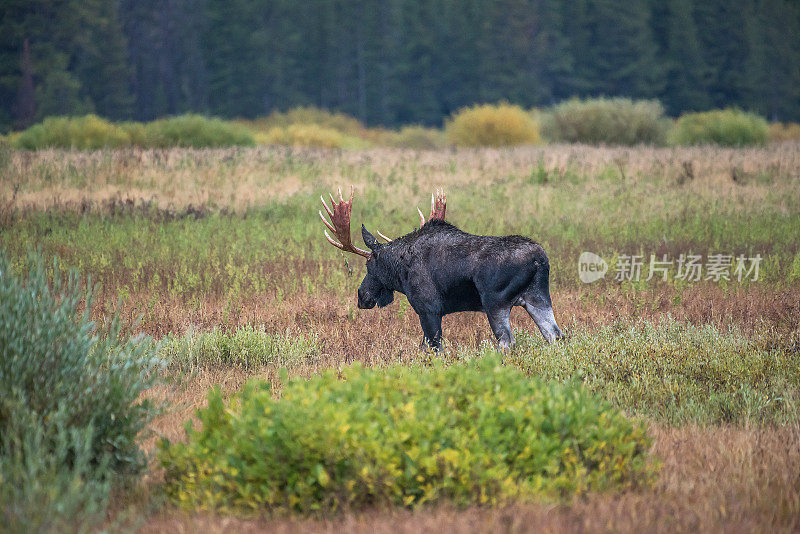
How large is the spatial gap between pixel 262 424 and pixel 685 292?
25.2 feet

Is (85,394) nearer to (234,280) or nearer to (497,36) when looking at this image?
(234,280)

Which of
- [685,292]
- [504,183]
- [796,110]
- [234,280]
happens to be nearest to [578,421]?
[685,292]

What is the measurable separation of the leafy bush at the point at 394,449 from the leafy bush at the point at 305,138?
29.7 metres

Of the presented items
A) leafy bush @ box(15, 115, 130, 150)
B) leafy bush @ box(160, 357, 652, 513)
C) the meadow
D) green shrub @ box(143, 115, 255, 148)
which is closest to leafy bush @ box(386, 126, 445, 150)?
green shrub @ box(143, 115, 255, 148)

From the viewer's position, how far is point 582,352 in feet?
23.7

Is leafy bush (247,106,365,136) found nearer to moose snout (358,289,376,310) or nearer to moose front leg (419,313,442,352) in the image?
moose snout (358,289,376,310)

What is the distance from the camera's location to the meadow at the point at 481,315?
175 inches

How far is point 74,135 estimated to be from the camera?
1107 inches

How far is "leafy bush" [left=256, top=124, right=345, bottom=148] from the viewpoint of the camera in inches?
1345

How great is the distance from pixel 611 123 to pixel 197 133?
51.5 ft

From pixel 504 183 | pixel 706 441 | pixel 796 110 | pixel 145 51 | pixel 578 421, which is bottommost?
pixel 706 441

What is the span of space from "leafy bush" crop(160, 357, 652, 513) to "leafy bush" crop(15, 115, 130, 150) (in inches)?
963

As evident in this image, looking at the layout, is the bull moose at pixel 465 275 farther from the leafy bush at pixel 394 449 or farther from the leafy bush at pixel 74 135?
the leafy bush at pixel 74 135

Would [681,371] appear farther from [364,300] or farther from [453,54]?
[453,54]
